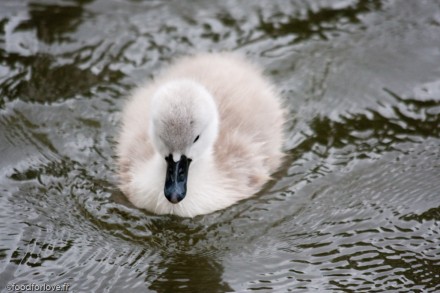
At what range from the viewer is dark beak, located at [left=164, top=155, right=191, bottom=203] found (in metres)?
4.10

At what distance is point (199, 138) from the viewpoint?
14.0 feet

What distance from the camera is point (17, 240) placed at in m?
4.10

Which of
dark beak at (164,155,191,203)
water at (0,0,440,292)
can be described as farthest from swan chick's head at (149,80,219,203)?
water at (0,0,440,292)

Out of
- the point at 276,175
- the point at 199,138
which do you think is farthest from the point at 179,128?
the point at 276,175

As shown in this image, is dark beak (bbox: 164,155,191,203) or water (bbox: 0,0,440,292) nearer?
water (bbox: 0,0,440,292)

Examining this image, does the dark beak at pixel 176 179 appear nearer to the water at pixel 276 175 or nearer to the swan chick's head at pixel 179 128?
the swan chick's head at pixel 179 128

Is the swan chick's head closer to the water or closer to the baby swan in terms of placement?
the baby swan

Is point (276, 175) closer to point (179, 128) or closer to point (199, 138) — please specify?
point (199, 138)


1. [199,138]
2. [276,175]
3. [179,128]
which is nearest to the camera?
[179,128]

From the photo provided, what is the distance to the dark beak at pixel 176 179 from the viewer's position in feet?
13.5

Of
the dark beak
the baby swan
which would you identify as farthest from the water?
the dark beak

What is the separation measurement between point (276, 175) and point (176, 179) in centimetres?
81

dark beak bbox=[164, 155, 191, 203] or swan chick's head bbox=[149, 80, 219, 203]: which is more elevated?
swan chick's head bbox=[149, 80, 219, 203]

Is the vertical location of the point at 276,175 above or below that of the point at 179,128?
below
